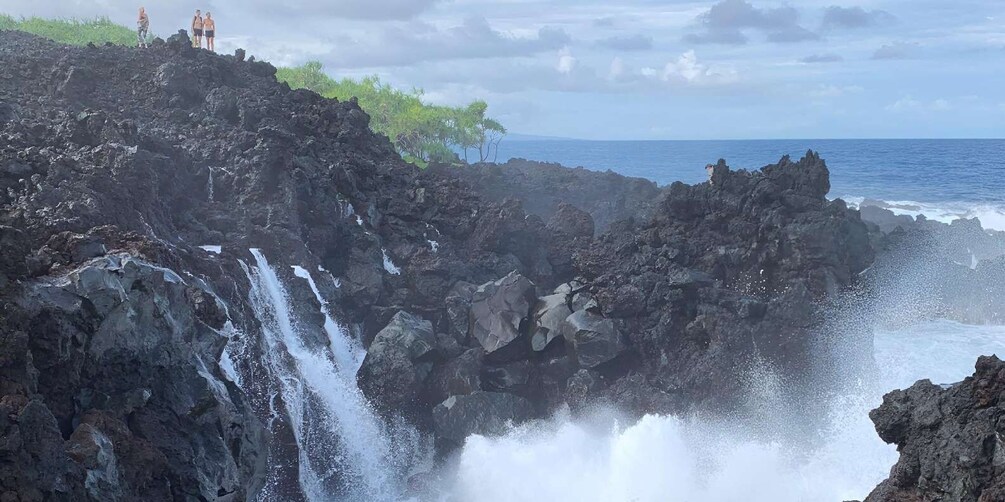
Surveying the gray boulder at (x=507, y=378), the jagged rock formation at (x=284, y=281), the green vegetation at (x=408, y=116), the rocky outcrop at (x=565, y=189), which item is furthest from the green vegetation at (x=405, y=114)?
the gray boulder at (x=507, y=378)

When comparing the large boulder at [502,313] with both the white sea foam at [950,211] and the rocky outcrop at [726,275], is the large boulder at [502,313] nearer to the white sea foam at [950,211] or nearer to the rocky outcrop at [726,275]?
the rocky outcrop at [726,275]

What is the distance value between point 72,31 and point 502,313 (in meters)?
35.2

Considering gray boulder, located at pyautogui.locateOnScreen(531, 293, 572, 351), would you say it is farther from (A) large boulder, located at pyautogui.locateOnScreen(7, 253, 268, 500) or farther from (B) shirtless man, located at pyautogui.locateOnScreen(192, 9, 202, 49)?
(B) shirtless man, located at pyautogui.locateOnScreen(192, 9, 202, 49)

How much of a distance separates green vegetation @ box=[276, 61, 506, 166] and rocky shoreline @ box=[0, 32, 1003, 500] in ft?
70.6

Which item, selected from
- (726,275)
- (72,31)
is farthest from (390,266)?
(72,31)

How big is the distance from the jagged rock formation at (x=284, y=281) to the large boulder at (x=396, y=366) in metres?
0.06

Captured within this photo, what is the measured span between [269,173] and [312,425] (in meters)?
8.68

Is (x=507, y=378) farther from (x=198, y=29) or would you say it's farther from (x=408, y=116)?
(x=408, y=116)

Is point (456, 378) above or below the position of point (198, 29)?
below

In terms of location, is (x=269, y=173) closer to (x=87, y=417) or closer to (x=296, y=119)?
(x=296, y=119)

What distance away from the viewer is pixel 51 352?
1369 centimetres

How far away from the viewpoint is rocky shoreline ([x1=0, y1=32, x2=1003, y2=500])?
46.9 feet

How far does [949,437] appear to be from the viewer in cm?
1141

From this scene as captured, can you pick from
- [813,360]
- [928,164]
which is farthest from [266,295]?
[928,164]
